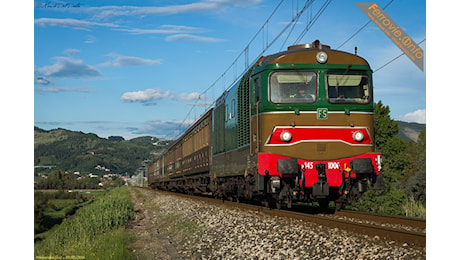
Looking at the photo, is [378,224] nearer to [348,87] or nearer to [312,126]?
[312,126]

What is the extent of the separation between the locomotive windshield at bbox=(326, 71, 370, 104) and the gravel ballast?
3200 millimetres

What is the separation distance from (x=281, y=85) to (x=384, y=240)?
4906 millimetres

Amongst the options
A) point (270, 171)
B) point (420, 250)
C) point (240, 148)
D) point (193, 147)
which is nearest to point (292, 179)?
point (270, 171)

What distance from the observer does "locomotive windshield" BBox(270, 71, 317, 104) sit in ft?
40.3

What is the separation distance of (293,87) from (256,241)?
14.0ft

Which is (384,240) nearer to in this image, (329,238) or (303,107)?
(329,238)

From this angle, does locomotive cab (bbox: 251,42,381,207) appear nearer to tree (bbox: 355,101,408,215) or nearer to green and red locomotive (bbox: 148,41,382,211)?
green and red locomotive (bbox: 148,41,382,211)

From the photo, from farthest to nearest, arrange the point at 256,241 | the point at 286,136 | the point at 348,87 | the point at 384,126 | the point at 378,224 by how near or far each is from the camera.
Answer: the point at 384,126, the point at 348,87, the point at 286,136, the point at 378,224, the point at 256,241

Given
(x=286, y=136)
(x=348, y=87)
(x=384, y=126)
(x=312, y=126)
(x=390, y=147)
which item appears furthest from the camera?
(x=384, y=126)

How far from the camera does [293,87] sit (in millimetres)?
12469

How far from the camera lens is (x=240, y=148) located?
1477cm

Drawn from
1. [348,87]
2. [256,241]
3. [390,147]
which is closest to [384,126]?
[390,147]

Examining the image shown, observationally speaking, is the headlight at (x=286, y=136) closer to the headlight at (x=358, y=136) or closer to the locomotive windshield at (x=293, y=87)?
the locomotive windshield at (x=293, y=87)
